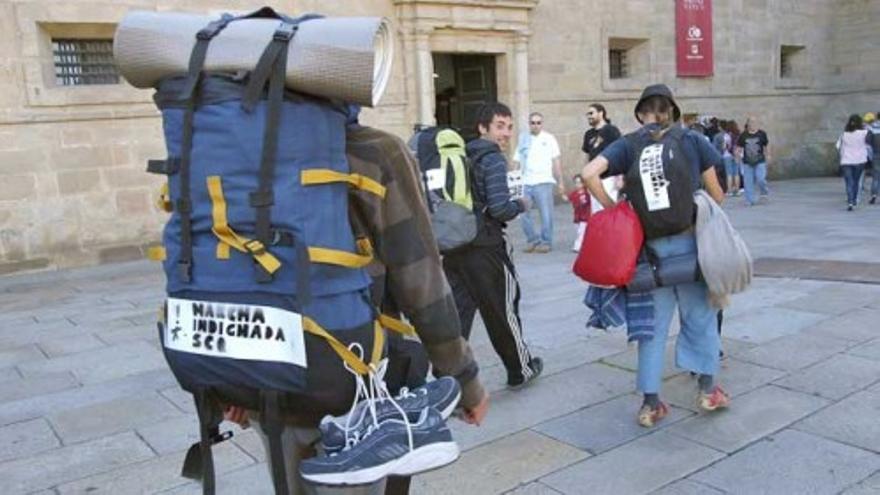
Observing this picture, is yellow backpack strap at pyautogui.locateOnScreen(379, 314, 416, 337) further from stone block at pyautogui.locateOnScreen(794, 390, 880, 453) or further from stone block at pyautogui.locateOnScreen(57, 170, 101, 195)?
stone block at pyautogui.locateOnScreen(57, 170, 101, 195)

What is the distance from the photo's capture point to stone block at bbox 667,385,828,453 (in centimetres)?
358

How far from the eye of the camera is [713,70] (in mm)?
17547

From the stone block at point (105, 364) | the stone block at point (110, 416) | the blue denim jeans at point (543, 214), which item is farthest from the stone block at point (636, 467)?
the blue denim jeans at point (543, 214)

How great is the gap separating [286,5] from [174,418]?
27.8 feet

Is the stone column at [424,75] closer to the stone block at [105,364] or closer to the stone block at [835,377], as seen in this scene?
the stone block at [105,364]

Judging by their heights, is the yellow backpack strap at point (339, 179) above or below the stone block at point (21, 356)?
above

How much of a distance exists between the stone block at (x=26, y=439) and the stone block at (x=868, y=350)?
4.65 meters

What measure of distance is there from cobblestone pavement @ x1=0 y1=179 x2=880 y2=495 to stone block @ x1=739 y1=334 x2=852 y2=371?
0.7 inches

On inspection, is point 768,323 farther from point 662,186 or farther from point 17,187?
point 17,187

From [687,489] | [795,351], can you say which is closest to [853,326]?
[795,351]

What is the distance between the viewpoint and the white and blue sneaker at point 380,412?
1613mm

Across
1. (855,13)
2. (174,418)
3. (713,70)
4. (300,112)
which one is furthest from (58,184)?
(855,13)

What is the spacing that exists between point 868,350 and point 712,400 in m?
1.55

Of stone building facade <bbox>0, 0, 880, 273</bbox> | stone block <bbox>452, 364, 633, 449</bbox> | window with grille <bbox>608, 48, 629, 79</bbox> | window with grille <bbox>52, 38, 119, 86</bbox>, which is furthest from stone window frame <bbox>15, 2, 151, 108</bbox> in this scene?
window with grille <bbox>608, 48, 629, 79</bbox>
